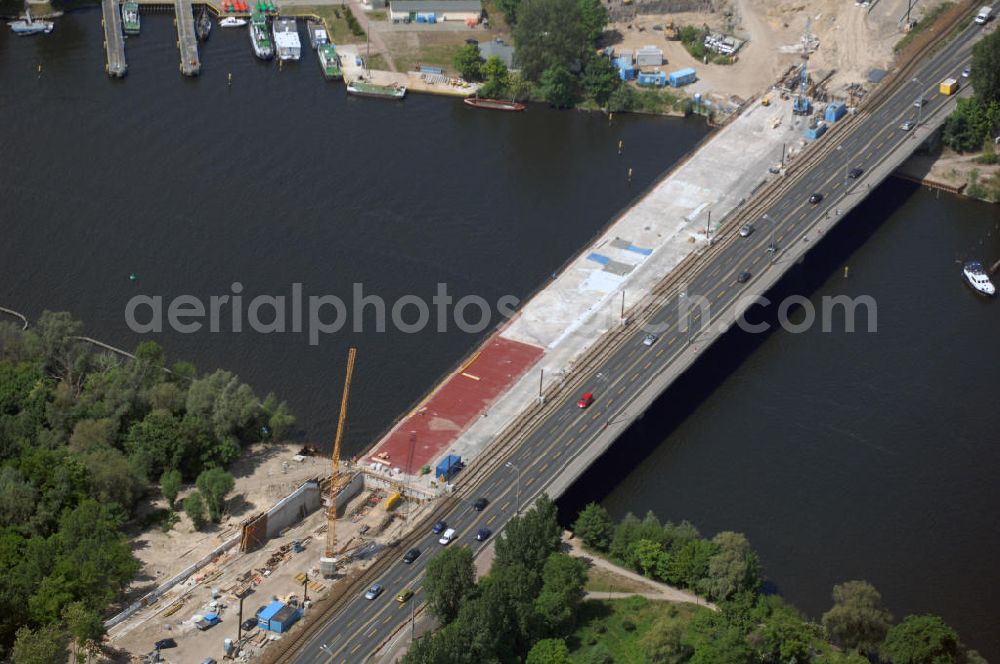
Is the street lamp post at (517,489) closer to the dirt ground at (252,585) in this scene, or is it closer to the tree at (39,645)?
the dirt ground at (252,585)

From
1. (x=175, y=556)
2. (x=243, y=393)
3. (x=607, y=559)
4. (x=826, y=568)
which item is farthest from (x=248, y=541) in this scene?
(x=826, y=568)

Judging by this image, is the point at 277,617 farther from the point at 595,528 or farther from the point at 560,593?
the point at 595,528

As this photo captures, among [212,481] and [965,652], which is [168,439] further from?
[965,652]

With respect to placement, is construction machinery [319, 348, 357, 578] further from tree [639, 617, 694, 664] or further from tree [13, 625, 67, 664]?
tree [639, 617, 694, 664]

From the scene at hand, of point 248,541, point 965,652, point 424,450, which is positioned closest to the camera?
point 965,652

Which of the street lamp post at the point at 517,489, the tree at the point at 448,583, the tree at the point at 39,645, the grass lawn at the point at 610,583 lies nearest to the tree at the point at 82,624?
the tree at the point at 39,645

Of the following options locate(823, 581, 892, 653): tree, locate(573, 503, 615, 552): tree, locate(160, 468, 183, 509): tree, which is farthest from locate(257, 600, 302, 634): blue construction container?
locate(823, 581, 892, 653): tree
